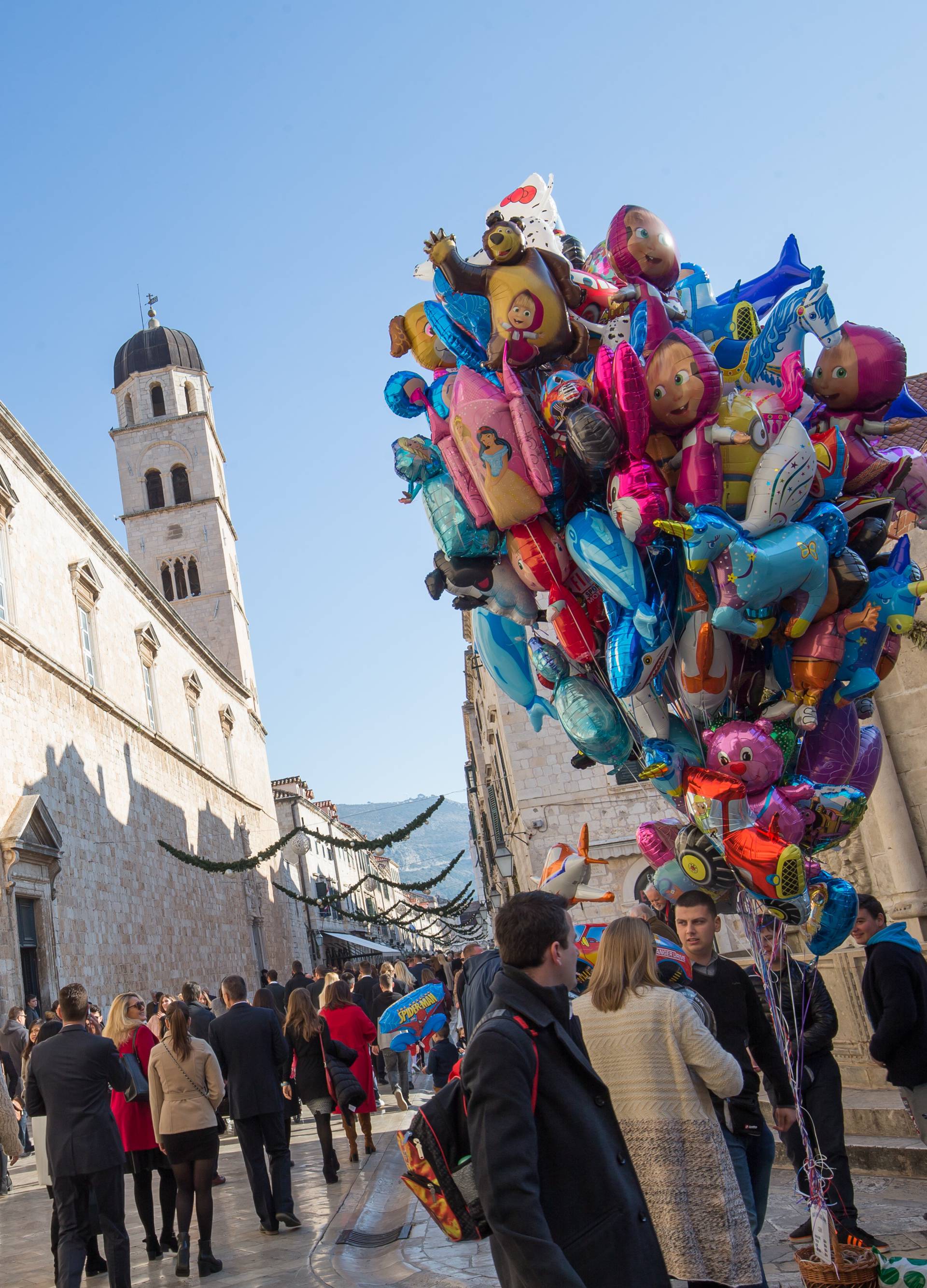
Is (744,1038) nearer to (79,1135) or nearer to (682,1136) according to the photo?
(682,1136)

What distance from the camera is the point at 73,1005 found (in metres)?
5.97

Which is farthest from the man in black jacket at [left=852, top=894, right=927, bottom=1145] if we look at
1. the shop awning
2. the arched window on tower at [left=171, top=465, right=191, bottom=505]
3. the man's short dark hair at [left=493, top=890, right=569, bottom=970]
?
the arched window on tower at [left=171, top=465, right=191, bottom=505]

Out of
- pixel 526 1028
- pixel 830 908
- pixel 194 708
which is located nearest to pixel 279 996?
pixel 830 908

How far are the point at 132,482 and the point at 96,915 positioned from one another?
2683cm

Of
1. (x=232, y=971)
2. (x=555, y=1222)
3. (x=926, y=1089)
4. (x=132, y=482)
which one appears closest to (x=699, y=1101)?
(x=555, y=1222)

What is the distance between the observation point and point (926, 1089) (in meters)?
4.99

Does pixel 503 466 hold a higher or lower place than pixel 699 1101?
higher

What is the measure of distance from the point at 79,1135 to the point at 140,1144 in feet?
5.78

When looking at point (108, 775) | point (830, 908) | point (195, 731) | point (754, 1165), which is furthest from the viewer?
point (195, 731)

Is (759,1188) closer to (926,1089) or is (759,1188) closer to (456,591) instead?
(926,1089)

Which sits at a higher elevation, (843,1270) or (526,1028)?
(526,1028)

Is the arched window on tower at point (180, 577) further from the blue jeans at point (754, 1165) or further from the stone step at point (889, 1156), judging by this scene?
the blue jeans at point (754, 1165)

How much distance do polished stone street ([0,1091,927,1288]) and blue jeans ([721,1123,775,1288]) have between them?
18.1 inches

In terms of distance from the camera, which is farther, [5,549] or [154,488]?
[154,488]
